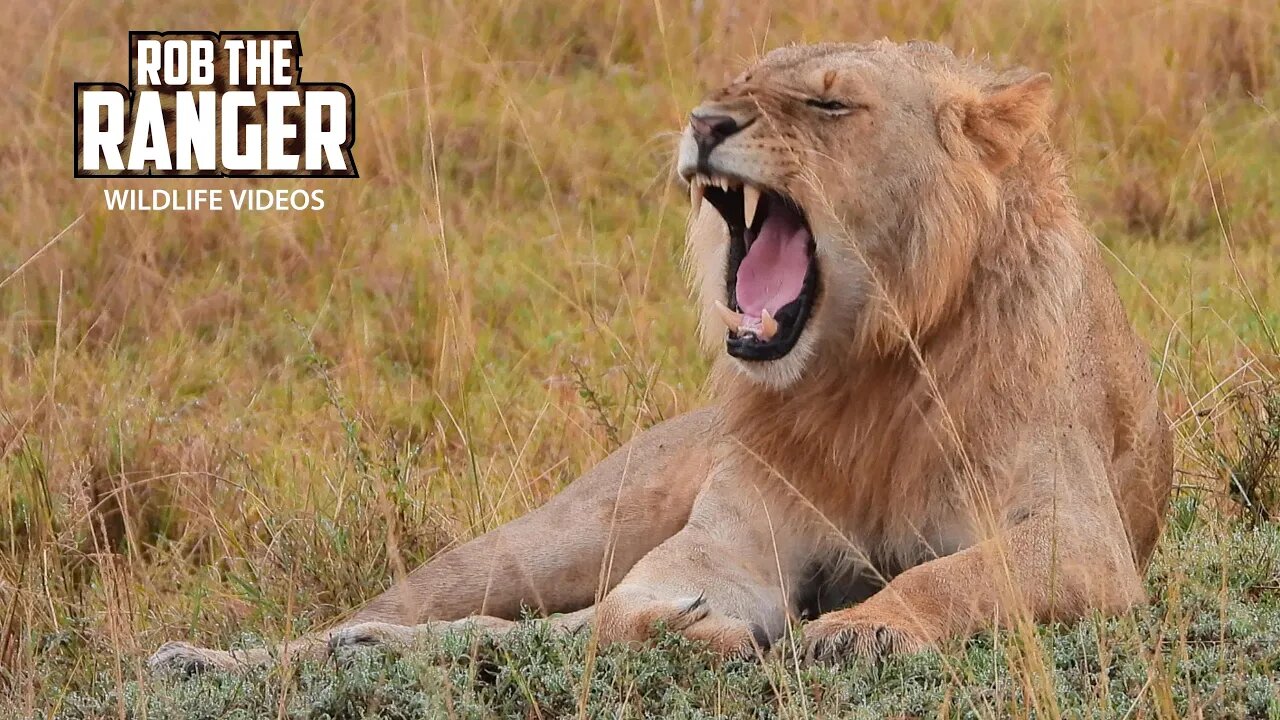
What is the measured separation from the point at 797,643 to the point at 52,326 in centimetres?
430

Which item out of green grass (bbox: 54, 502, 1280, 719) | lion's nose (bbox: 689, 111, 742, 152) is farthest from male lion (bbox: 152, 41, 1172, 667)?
green grass (bbox: 54, 502, 1280, 719)

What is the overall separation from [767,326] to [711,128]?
0.41 m

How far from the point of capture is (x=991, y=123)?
158 inches

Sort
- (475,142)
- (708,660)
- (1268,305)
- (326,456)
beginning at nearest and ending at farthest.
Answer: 1. (708,660)
2. (326,456)
3. (1268,305)
4. (475,142)

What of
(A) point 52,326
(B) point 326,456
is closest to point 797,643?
(B) point 326,456

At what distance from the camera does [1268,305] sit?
265 inches

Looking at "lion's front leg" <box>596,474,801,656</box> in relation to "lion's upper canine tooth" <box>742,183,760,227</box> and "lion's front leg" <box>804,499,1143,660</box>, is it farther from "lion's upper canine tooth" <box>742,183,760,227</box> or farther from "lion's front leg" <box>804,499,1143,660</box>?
"lion's upper canine tooth" <box>742,183,760,227</box>

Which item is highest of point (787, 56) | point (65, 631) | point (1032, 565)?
point (787, 56)

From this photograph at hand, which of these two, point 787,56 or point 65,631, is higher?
point 787,56

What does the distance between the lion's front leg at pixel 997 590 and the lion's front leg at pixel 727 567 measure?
286mm

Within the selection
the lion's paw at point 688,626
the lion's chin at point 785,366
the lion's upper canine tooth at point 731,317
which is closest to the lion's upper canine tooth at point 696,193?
the lion's upper canine tooth at point 731,317

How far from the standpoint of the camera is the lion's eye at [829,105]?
157 inches

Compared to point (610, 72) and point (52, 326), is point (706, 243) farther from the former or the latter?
point (610, 72)

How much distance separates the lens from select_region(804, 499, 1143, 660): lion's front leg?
3459 mm
